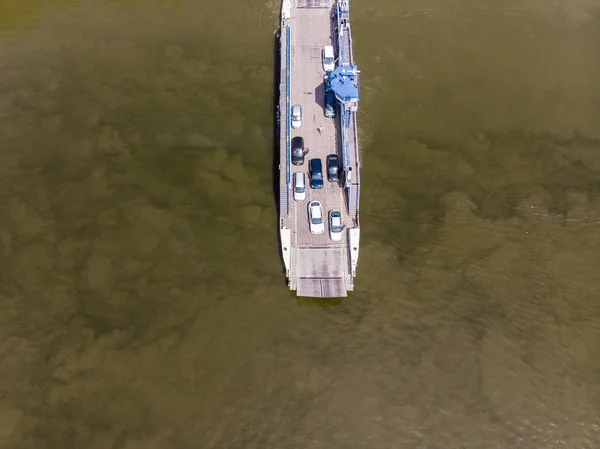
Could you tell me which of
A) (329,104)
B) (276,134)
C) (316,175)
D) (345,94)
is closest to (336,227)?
(316,175)

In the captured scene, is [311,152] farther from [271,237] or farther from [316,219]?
[271,237]

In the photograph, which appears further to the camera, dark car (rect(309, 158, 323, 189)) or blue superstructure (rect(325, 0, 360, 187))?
dark car (rect(309, 158, 323, 189))

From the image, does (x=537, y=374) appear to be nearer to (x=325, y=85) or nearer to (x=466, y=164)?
(x=466, y=164)

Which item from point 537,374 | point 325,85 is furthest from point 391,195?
point 537,374

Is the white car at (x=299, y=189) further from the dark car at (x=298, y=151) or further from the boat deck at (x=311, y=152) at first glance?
the dark car at (x=298, y=151)

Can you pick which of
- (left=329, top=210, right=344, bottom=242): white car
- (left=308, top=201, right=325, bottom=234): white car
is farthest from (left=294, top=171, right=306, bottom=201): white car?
(left=329, top=210, right=344, bottom=242): white car

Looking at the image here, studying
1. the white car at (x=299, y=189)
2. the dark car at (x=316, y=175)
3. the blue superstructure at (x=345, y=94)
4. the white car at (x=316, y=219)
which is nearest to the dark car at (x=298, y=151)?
the dark car at (x=316, y=175)

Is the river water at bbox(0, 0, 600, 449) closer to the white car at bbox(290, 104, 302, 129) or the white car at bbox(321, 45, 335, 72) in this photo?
the white car at bbox(290, 104, 302, 129)
